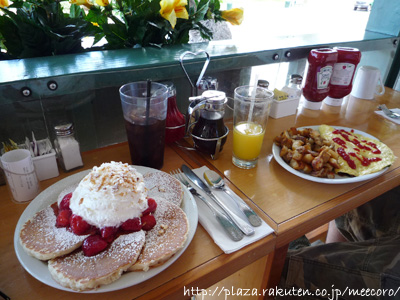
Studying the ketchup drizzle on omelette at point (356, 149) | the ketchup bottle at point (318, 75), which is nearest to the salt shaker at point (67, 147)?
the ketchup drizzle on omelette at point (356, 149)

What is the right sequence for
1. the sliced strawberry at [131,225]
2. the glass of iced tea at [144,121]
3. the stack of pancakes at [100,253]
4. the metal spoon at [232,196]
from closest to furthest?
1. the stack of pancakes at [100,253]
2. the sliced strawberry at [131,225]
3. the metal spoon at [232,196]
4. the glass of iced tea at [144,121]

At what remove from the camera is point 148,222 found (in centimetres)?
73

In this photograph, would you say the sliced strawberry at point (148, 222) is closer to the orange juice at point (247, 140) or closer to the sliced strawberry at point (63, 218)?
the sliced strawberry at point (63, 218)

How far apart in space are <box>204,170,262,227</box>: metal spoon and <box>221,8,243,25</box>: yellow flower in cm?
90

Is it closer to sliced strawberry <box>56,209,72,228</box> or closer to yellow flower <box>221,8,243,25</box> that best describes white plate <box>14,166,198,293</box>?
sliced strawberry <box>56,209,72,228</box>

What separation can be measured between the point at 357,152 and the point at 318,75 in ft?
1.79

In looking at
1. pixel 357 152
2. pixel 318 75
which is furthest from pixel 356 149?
pixel 318 75

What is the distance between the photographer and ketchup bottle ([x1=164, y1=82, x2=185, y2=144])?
1.14m

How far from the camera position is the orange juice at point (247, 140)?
103cm

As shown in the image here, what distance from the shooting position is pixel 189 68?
1.25 meters

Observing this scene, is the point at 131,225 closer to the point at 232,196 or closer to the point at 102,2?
the point at 232,196

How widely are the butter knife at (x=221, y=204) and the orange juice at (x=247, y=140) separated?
0.20 meters

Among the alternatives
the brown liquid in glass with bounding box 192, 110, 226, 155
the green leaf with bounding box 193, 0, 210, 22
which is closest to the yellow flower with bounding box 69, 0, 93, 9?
the green leaf with bounding box 193, 0, 210, 22

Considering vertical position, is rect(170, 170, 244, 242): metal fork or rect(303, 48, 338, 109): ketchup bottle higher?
rect(303, 48, 338, 109): ketchup bottle
